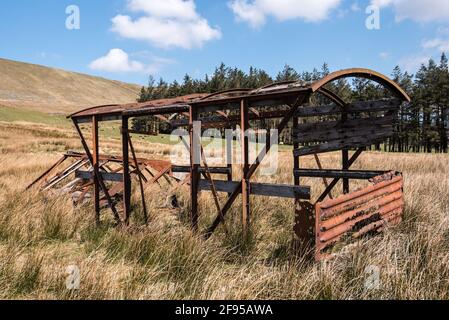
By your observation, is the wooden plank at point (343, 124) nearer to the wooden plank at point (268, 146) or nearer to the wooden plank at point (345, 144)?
the wooden plank at point (345, 144)

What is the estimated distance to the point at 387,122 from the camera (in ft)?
21.9

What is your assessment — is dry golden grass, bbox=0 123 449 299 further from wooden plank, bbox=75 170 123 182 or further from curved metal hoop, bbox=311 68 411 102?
curved metal hoop, bbox=311 68 411 102

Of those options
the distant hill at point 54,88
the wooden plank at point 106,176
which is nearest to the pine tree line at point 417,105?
the wooden plank at point 106,176

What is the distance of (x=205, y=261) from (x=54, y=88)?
161805 millimetres

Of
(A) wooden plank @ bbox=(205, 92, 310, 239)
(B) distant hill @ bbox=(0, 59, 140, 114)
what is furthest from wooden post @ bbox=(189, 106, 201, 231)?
(B) distant hill @ bbox=(0, 59, 140, 114)

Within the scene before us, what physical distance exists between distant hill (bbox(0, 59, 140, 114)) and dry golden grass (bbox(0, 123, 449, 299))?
117 metres

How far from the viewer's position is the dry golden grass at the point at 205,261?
3.90m

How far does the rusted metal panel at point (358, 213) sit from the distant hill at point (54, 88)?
119 metres

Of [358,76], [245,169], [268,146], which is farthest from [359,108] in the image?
[245,169]

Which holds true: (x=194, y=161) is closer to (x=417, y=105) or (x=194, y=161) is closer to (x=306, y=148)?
(x=306, y=148)

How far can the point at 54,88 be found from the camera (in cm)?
14862

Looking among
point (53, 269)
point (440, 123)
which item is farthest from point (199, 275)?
point (440, 123)

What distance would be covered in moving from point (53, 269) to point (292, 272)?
280cm

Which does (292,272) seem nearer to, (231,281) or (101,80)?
(231,281)
